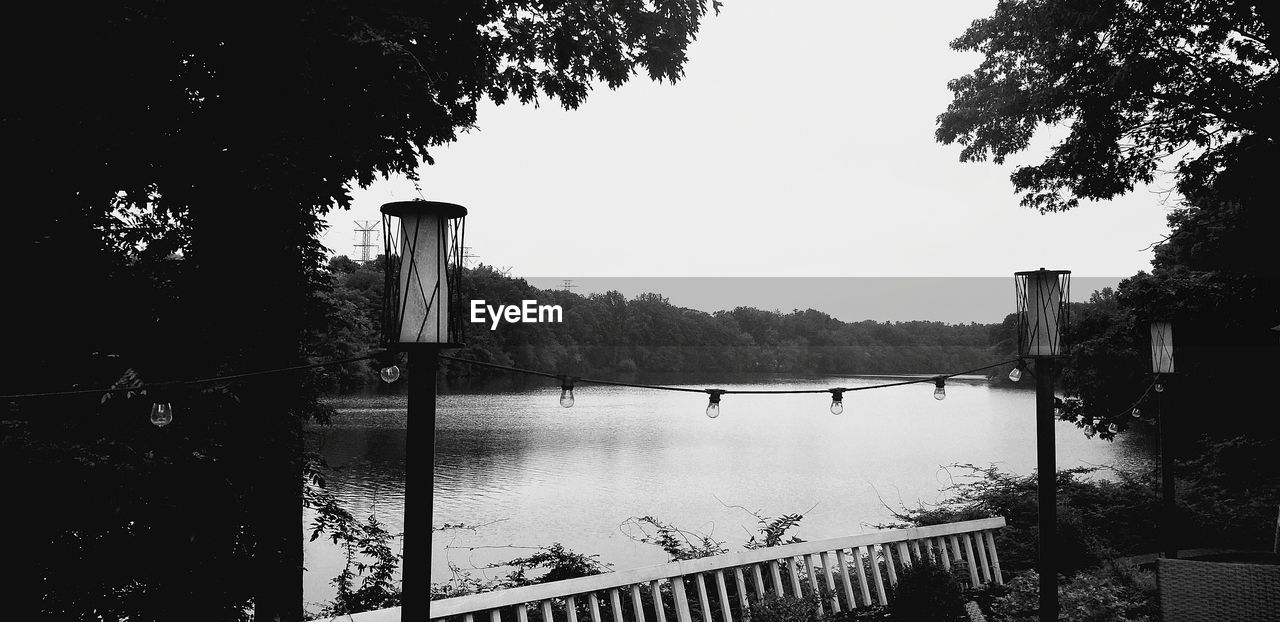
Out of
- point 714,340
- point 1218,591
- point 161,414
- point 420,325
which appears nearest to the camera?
point 420,325

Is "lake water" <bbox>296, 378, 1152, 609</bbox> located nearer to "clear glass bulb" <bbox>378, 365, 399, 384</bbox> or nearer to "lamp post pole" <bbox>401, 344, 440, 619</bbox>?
"lamp post pole" <bbox>401, 344, 440, 619</bbox>

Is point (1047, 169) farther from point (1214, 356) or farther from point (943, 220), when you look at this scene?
point (943, 220)

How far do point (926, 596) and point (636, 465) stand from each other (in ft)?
54.6

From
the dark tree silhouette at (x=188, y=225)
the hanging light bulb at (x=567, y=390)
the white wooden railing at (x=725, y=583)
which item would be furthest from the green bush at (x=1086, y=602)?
the dark tree silhouette at (x=188, y=225)

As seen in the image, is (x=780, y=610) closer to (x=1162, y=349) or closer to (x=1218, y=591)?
(x=1218, y=591)

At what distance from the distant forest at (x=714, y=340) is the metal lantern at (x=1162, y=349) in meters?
39.1

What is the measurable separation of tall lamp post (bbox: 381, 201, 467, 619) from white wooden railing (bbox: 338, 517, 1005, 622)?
122cm

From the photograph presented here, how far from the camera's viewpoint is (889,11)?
684 inches

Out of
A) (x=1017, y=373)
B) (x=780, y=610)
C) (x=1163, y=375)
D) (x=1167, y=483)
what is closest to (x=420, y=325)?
(x=780, y=610)

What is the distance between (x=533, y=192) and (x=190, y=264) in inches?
1804

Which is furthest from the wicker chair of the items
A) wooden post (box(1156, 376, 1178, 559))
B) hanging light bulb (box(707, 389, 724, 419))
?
wooden post (box(1156, 376, 1178, 559))

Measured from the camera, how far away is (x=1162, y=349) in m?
7.29

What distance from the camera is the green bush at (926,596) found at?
13.8 ft

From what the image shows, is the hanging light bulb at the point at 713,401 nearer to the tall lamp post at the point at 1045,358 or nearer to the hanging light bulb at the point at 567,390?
the hanging light bulb at the point at 567,390
